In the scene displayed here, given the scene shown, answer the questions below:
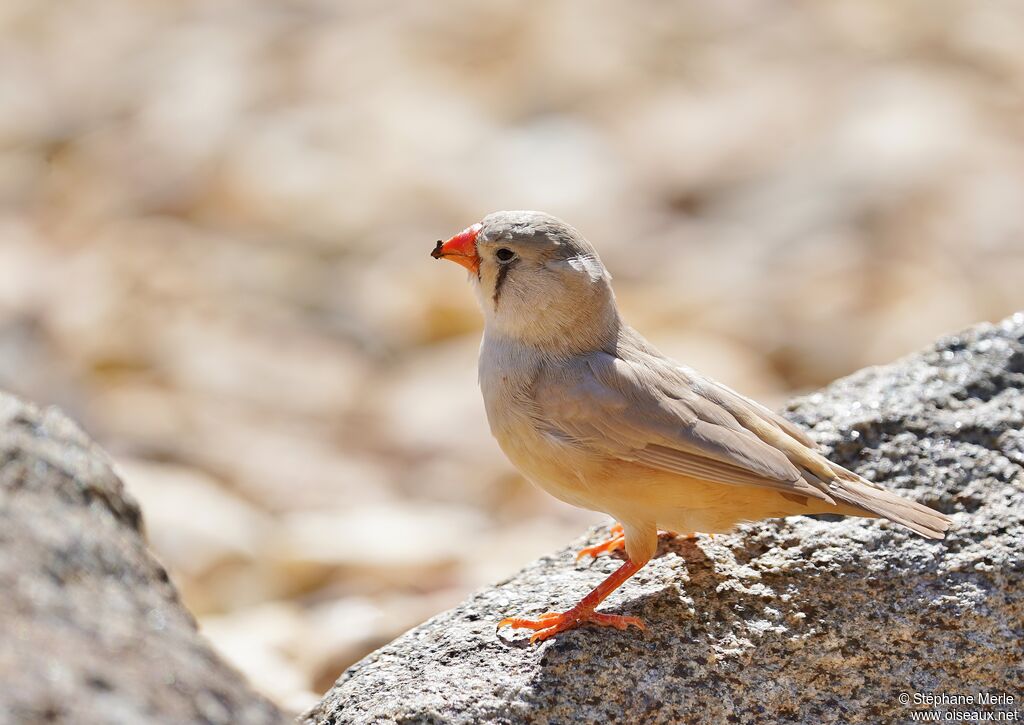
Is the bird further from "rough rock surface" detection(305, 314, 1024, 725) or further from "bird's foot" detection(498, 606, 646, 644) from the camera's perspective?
"rough rock surface" detection(305, 314, 1024, 725)

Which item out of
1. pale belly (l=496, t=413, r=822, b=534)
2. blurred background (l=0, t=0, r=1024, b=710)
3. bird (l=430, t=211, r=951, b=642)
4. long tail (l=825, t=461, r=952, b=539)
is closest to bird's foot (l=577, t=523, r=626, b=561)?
bird (l=430, t=211, r=951, b=642)

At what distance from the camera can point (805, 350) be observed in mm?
9258

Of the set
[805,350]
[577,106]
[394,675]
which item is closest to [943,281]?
[805,350]

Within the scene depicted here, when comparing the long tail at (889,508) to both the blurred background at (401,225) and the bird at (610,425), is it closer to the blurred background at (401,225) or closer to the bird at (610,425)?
the bird at (610,425)

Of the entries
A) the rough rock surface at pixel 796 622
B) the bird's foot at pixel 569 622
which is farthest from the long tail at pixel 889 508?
the bird's foot at pixel 569 622

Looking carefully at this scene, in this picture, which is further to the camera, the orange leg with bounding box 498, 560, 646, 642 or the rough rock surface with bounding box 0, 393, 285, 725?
the orange leg with bounding box 498, 560, 646, 642

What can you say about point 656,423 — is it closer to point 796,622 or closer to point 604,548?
point 604,548

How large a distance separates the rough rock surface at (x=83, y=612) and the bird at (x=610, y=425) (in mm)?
1326

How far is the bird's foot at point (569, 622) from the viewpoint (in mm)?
3566

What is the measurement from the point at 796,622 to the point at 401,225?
25.8 ft

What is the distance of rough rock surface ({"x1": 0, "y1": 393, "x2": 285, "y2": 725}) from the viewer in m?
2.17

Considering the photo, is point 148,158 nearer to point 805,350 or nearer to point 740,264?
point 740,264

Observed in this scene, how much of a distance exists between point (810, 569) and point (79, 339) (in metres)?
7.08

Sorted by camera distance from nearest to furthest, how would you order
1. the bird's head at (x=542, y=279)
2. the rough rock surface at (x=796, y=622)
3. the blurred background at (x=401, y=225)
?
the rough rock surface at (x=796, y=622)
the bird's head at (x=542, y=279)
the blurred background at (x=401, y=225)
